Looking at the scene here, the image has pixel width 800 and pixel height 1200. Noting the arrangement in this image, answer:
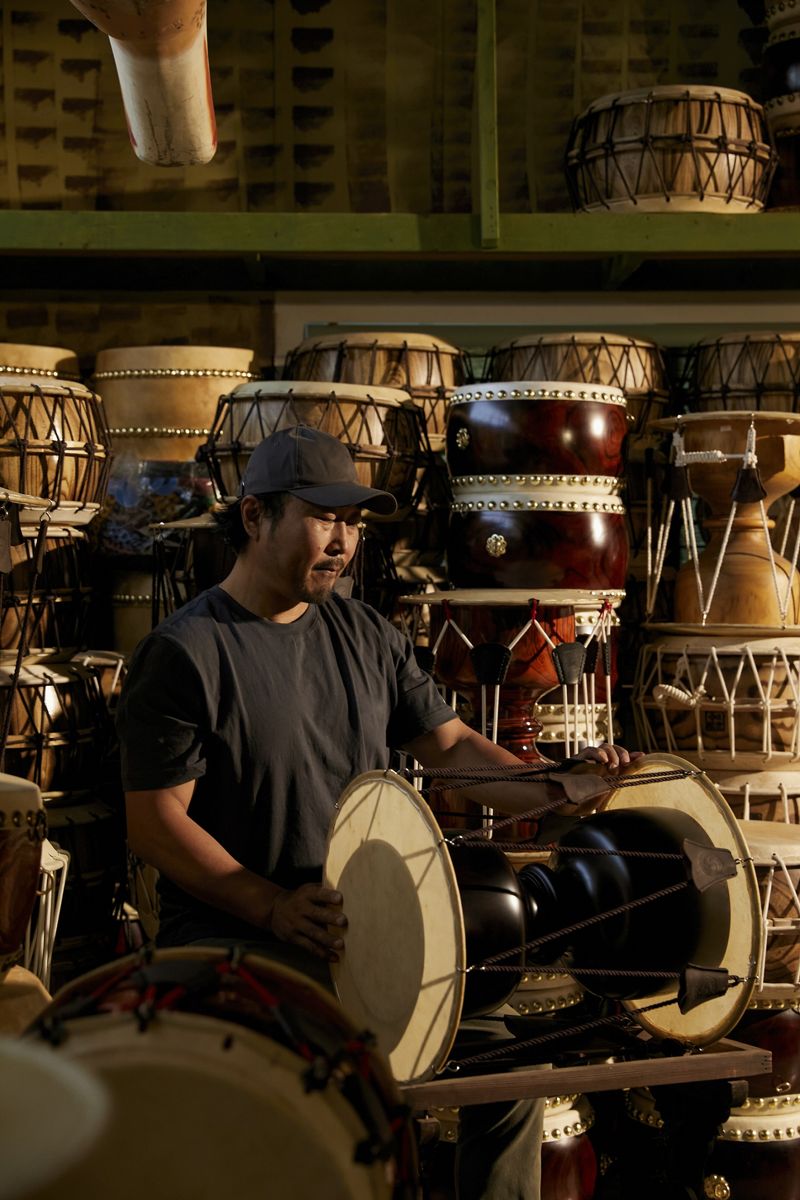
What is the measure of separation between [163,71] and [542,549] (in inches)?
63.1

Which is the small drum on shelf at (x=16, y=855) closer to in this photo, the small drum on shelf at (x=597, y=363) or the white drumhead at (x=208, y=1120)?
the white drumhead at (x=208, y=1120)

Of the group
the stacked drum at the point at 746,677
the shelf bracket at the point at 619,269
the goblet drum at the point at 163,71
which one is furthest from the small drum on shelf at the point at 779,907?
the shelf bracket at the point at 619,269

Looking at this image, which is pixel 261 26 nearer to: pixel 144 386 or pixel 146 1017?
pixel 144 386

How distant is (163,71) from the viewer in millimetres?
2893

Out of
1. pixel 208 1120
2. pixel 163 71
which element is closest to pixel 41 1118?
pixel 208 1120

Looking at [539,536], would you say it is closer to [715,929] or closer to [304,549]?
[304,549]

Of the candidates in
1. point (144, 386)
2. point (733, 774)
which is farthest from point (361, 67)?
point (733, 774)

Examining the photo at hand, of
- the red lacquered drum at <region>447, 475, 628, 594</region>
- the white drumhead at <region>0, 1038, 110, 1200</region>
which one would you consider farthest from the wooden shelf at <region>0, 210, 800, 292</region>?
the white drumhead at <region>0, 1038, 110, 1200</region>

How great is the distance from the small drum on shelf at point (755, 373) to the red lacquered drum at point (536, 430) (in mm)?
819

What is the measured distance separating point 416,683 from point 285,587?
0.40 meters

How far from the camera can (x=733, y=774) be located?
12.1ft

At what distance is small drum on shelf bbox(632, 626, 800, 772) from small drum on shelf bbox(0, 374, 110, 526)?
1733mm

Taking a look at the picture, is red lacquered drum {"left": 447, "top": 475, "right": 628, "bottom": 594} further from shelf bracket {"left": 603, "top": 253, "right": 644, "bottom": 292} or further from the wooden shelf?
shelf bracket {"left": 603, "top": 253, "right": 644, "bottom": 292}

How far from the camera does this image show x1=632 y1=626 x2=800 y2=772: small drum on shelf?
366 cm
